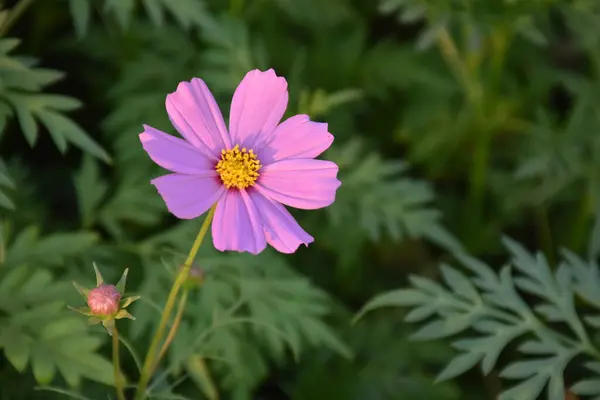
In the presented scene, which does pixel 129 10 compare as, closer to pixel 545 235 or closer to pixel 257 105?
pixel 257 105

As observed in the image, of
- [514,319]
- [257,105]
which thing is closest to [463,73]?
[514,319]

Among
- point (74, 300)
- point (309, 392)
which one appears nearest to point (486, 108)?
point (309, 392)

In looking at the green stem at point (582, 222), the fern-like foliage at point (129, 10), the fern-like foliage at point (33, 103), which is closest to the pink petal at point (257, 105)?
the fern-like foliage at point (33, 103)

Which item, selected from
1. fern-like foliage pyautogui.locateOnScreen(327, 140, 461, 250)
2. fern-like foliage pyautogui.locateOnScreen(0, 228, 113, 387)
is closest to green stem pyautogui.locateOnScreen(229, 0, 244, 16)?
fern-like foliage pyautogui.locateOnScreen(327, 140, 461, 250)

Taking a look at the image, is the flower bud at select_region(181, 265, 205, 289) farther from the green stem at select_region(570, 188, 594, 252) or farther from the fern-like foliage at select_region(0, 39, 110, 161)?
the green stem at select_region(570, 188, 594, 252)

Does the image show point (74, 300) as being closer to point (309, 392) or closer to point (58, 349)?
point (58, 349)

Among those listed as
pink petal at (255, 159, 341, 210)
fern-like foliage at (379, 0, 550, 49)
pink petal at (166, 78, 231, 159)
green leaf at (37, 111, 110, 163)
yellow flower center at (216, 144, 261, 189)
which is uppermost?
fern-like foliage at (379, 0, 550, 49)

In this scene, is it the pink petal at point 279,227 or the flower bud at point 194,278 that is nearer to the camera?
the pink petal at point 279,227

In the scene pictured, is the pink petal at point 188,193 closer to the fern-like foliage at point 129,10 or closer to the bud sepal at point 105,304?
the bud sepal at point 105,304

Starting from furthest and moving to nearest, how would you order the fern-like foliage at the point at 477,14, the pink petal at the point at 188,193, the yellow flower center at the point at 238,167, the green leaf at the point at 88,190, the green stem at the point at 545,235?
the green stem at the point at 545,235, the fern-like foliage at the point at 477,14, the green leaf at the point at 88,190, the yellow flower center at the point at 238,167, the pink petal at the point at 188,193
